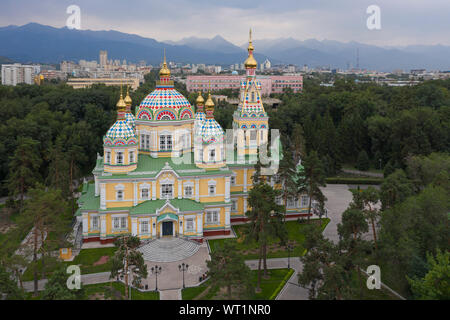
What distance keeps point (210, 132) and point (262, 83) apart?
83.1 m

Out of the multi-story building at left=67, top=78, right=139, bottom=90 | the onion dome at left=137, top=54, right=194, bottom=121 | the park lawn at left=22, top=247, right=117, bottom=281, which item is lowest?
the park lawn at left=22, top=247, right=117, bottom=281

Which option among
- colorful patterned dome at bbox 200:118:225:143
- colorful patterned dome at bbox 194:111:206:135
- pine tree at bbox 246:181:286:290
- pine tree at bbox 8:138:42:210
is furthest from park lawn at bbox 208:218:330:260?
pine tree at bbox 8:138:42:210

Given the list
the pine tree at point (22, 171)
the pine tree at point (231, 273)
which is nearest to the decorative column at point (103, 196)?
the pine tree at point (22, 171)

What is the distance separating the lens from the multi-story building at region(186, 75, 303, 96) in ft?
374

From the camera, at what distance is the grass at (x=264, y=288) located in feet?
78.0

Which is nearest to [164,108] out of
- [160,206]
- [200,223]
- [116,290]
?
[160,206]

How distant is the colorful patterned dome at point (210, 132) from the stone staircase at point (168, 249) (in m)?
8.48

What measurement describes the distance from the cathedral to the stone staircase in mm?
948

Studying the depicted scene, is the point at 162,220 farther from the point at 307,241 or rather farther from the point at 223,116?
the point at 223,116

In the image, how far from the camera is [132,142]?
1247 inches

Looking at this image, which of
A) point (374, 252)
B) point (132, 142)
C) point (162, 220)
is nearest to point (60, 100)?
point (132, 142)

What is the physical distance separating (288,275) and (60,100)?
5071 centimetres

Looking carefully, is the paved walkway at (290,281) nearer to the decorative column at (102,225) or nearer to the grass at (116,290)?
the grass at (116,290)

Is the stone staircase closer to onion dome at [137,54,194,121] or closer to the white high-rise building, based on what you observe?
onion dome at [137,54,194,121]
